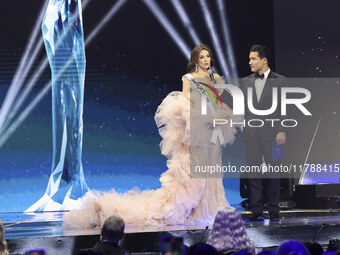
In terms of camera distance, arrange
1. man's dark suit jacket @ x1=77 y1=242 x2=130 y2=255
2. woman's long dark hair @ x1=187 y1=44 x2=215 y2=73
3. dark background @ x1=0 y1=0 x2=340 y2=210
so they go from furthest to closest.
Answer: dark background @ x1=0 y1=0 x2=340 y2=210 < woman's long dark hair @ x1=187 y1=44 x2=215 y2=73 < man's dark suit jacket @ x1=77 y1=242 x2=130 y2=255

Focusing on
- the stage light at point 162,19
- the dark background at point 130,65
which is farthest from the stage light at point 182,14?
the stage light at point 162,19

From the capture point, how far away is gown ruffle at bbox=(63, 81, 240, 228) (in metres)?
4.54

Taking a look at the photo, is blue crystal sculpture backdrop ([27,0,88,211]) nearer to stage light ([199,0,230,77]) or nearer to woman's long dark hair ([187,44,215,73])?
stage light ([199,0,230,77])

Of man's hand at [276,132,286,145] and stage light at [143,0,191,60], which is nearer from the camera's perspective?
man's hand at [276,132,286,145]

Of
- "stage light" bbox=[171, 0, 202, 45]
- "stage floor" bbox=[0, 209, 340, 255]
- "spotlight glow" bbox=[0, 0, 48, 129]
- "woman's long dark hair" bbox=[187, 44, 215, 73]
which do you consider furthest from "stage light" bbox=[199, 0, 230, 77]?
"stage floor" bbox=[0, 209, 340, 255]

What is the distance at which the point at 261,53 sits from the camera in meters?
4.55

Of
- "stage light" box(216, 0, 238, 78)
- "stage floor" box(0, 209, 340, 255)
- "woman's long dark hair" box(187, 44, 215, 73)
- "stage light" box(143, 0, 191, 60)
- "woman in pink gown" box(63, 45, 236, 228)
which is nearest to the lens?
"stage floor" box(0, 209, 340, 255)

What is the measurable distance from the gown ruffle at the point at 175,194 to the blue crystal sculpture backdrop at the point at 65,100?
2662 mm

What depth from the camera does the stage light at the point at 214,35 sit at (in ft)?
25.0

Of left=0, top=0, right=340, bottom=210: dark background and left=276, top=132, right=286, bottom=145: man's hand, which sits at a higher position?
left=0, top=0, right=340, bottom=210: dark background

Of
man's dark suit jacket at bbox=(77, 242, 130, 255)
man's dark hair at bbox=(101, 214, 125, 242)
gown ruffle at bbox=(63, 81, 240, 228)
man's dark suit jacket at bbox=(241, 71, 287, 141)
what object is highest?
man's dark suit jacket at bbox=(241, 71, 287, 141)

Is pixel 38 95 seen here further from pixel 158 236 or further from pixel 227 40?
pixel 158 236

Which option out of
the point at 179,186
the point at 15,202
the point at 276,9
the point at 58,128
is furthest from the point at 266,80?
the point at 15,202

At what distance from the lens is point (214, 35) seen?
7.66 metres
